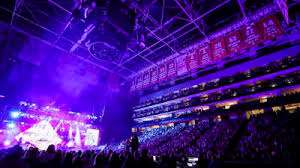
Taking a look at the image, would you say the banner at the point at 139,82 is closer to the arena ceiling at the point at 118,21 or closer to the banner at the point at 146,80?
the banner at the point at 146,80

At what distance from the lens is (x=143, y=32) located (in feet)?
29.5

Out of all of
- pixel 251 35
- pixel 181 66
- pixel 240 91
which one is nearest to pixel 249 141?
pixel 251 35

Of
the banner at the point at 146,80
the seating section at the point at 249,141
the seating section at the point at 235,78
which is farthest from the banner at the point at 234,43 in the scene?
A: the banner at the point at 146,80

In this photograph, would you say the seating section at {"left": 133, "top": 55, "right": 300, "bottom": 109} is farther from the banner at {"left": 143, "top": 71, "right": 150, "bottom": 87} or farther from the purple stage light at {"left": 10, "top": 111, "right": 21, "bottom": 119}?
the purple stage light at {"left": 10, "top": 111, "right": 21, "bottom": 119}

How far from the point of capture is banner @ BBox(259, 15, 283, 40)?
8.38 m

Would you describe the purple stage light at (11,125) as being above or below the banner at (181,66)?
below

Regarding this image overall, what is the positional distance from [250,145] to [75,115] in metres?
19.3

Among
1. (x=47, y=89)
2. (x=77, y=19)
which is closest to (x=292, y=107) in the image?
(x=77, y=19)

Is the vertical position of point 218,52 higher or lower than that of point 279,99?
higher

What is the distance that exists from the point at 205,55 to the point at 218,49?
981 millimetres

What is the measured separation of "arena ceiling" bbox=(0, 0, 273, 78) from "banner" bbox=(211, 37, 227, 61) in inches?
89.1

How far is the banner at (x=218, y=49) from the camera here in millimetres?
10343

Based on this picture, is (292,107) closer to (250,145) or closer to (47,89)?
(250,145)

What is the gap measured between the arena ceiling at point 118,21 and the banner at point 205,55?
2092 mm
